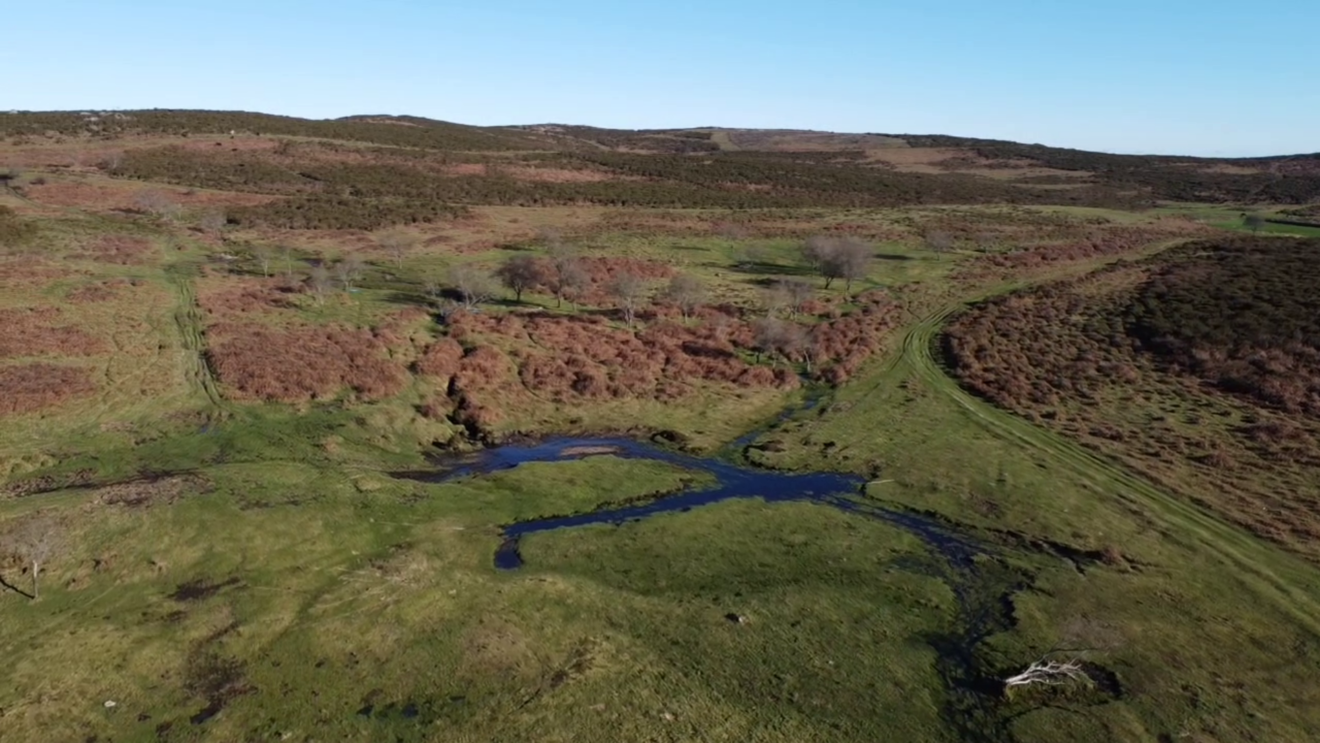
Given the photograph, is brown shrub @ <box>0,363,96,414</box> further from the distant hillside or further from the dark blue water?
the distant hillside

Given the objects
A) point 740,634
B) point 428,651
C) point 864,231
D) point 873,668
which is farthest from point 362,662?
point 864,231

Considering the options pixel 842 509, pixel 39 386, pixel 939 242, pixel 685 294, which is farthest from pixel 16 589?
pixel 939 242

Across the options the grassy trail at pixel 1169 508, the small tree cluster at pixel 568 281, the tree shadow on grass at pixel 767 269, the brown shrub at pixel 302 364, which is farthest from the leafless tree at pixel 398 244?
the grassy trail at pixel 1169 508

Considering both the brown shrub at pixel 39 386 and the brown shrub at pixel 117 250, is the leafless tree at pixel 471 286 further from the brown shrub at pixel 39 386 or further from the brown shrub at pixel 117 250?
the brown shrub at pixel 117 250

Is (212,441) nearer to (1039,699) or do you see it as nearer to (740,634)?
(740,634)

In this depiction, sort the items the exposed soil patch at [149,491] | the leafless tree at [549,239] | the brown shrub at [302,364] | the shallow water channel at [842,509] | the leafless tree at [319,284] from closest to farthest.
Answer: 1. the shallow water channel at [842,509]
2. the exposed soil patch at [149,491]
3. the brown shrub at [302,364]
4. the leafless tree at [319,284]
5. the leafless tree at [549,239]

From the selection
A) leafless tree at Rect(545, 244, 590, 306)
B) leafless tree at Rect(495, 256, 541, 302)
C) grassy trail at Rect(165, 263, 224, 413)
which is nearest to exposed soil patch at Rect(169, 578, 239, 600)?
grassy trail at Rect(165, 263, 224, 413)
